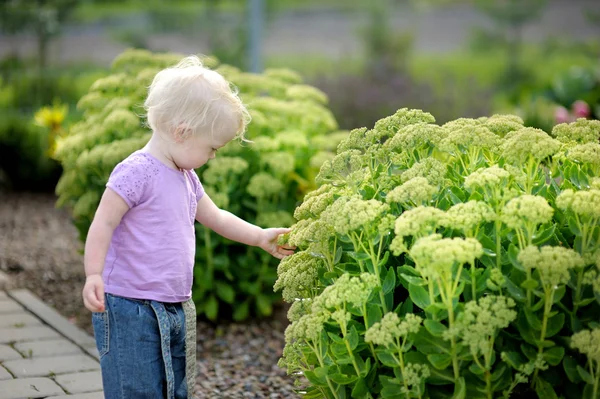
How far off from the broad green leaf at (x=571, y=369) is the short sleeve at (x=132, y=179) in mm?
1326

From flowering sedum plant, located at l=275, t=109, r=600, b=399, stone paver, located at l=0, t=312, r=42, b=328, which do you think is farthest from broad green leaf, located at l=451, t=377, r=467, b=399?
stone paver, located at l=0, t=312, r=42, b=328

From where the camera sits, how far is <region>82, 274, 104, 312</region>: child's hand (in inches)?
98.3

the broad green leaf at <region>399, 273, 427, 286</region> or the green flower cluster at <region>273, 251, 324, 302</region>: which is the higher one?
the broad green leaf at <region>399, 273, 427, 286</region>

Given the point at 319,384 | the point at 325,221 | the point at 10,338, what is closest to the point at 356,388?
the point at 319,384

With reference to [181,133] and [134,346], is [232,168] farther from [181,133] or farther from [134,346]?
[134,346]

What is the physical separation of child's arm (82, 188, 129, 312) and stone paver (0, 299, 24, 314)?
88.7 inches

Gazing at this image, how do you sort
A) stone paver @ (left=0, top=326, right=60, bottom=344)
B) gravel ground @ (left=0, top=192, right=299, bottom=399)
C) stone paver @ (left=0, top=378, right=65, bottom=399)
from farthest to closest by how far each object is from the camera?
stone paver @ (left=0, top=326, right=60, bottom=344), gravel ground @ (left=0, top=192, right=299, bottom=399), stone paver @ (left=0, top=378, right=65, bottom=399)

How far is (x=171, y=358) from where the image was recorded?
279 centimetres

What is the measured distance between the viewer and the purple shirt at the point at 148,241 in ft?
8.75

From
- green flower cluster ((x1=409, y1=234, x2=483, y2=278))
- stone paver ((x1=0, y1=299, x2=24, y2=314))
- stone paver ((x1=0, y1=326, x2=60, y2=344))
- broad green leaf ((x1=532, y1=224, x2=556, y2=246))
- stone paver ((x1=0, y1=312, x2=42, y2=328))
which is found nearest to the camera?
green flower cluster ((x1=409, y1=234, x2=483, y2=278))

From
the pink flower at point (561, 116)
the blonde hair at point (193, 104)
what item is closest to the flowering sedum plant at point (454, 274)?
the blonde hair at point (193, 104)

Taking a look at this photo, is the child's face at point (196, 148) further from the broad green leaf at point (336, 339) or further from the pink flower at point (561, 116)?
the pink flower at point (561, 116)

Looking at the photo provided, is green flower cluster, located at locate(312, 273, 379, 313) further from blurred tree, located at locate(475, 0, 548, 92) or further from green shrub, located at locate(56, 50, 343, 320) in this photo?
blurred tree, located at locate(475, 0, 548, 92)

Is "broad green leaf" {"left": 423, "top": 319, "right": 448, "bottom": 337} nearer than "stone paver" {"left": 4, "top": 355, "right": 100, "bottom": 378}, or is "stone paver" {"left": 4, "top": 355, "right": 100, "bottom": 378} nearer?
"broad green leaf" {"left": 423, "top": 319, "right": 448, "bottom": 337}
